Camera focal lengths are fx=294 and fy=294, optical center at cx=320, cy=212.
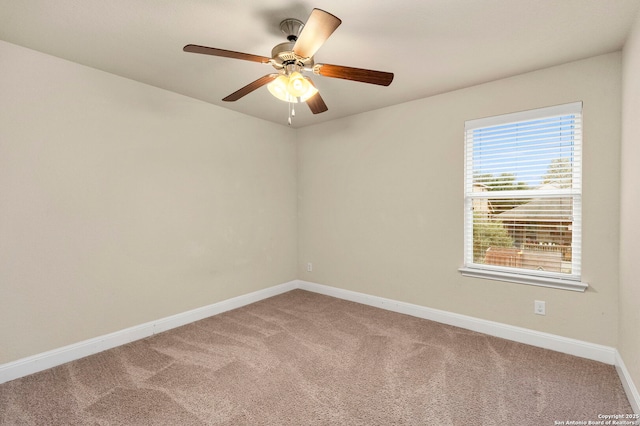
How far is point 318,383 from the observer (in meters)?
2.14

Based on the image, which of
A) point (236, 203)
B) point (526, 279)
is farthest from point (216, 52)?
point (526, 279)

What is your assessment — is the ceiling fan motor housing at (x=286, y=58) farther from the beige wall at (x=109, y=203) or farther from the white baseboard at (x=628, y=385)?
the white baseboard at (x=628, y=385)

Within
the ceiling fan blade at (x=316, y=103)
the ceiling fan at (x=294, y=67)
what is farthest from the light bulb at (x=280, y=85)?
the ceiling fan blade at (x=316, y=103)

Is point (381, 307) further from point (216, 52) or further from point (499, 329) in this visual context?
point (216, 52)

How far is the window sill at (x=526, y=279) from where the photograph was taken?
248cm

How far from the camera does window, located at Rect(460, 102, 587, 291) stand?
99.9 inches

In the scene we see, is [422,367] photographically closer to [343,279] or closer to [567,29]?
[343,279]

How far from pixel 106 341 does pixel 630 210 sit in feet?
13.9

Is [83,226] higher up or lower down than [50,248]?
higher up

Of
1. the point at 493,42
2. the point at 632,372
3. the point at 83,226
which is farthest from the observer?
the point at 83,226

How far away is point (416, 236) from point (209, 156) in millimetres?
2600

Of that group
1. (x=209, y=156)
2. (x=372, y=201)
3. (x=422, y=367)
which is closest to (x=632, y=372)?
(x=422, y=367)

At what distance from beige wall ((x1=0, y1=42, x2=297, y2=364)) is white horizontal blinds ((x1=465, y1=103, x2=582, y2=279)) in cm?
270

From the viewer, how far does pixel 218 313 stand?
11.6 feet
